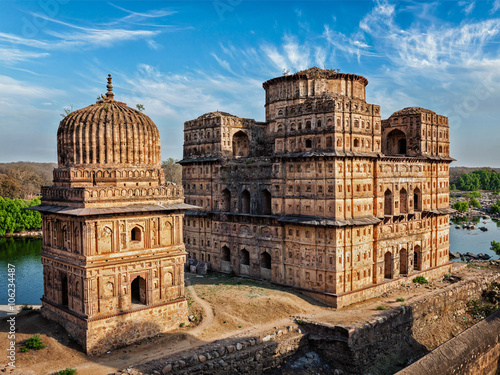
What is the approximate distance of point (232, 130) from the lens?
3219 centimetres

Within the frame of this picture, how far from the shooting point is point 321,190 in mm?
25500

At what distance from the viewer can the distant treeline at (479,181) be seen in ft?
438

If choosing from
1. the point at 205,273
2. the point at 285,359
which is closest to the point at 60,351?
the point at 285,359

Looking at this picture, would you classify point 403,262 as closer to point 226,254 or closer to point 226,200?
point 226,254

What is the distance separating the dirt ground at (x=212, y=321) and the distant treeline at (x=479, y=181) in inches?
4550

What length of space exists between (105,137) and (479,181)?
140 m

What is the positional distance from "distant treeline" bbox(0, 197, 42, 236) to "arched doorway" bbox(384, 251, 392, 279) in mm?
45506

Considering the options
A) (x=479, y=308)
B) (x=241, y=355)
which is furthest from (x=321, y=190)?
(x=479, y=308)

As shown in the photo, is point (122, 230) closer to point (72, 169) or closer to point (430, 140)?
point (72, 169)

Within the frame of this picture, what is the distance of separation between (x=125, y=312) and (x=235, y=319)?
18.3 ft

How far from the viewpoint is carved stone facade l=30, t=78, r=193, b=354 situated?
61.3 ft

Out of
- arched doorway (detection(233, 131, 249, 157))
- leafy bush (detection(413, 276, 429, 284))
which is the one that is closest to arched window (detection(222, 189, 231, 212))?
arched doorway (detection(233, 131, 249, 157))

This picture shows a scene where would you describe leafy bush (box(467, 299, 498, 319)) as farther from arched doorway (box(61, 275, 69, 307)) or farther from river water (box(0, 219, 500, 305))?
arched doorway (box(61, 275, 69, 307))

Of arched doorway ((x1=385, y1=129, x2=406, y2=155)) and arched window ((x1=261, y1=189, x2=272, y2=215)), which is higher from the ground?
arched doorway ((x1=385, y1=129, x2=406, y2=155))
